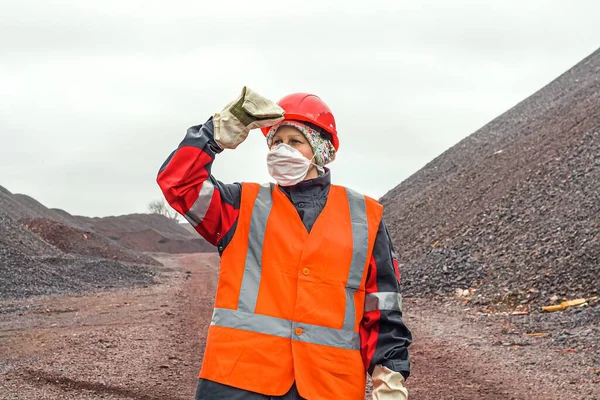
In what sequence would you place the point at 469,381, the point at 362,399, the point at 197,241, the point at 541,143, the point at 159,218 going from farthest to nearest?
the point at 159,218, the point at 197,241, the point at 541,143, the point at 469,381, the point at 362,399

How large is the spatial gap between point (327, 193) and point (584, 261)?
11.4 m

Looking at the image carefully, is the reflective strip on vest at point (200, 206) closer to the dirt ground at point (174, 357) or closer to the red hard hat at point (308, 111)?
the red hard hat at point (308, 111)

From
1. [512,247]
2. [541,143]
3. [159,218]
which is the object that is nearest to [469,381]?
[512,247]

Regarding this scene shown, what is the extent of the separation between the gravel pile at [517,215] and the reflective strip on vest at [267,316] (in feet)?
34.0

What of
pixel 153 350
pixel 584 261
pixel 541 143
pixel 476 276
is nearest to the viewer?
pixel 153 350

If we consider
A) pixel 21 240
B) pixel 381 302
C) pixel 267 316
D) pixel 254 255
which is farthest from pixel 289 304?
pixel 21 240

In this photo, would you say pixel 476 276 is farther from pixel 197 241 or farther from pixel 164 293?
pixel 197 241

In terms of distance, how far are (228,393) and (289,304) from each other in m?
0.41

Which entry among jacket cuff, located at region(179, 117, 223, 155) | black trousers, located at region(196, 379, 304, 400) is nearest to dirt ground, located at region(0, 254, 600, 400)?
black trousers, located at region(196, 379, 304, 400)

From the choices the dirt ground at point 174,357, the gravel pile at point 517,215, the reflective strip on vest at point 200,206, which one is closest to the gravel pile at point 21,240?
the dirt ground at point 174,357

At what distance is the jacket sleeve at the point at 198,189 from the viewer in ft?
10.9

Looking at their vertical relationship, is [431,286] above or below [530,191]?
below

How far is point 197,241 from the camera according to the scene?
69875mm

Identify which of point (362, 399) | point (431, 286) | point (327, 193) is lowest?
point (362, 399)
